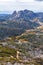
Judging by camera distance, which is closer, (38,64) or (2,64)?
(2,64)

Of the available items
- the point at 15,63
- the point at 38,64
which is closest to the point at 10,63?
the point at 15,63

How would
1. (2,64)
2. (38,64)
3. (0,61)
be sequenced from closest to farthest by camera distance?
(2,64), (0,61), (38,64)

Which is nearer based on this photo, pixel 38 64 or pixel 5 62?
pixel 5 62

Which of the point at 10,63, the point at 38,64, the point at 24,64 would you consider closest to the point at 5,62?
the point at 10,63

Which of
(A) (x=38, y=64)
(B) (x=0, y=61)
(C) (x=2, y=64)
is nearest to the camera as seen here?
(C) (x=2, y=64)

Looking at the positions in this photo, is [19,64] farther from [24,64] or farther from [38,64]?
[38,64]

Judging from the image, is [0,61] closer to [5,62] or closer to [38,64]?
[5,62]
